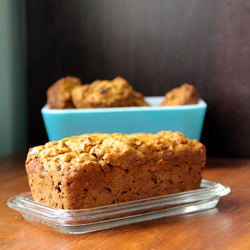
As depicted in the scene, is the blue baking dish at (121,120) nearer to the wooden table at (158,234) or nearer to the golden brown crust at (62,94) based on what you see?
the golden brown crust at (62,94)

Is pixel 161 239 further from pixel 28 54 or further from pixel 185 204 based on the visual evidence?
pixel 28 54

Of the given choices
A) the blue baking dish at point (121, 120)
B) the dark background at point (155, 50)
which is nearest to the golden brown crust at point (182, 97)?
the blue baking dish at point (121, 120)

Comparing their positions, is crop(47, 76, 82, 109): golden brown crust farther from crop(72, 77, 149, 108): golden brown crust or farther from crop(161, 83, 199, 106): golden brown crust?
crop(161, 83, 199, 106): golden brown crust

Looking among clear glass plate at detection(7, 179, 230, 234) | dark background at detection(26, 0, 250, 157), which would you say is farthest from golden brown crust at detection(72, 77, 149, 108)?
clear glass plate at detection(7, 179, 230, 234)

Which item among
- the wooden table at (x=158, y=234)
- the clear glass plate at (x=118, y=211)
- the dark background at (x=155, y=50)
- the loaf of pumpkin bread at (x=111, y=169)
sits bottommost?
the wooden table at (x=158, y=234)

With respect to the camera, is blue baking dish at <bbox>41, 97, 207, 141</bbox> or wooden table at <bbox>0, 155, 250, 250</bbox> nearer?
wooden table at <bbox>0, 155, 250, 250</bbox>

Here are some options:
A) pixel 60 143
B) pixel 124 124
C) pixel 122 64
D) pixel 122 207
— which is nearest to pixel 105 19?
pixel 122 64
